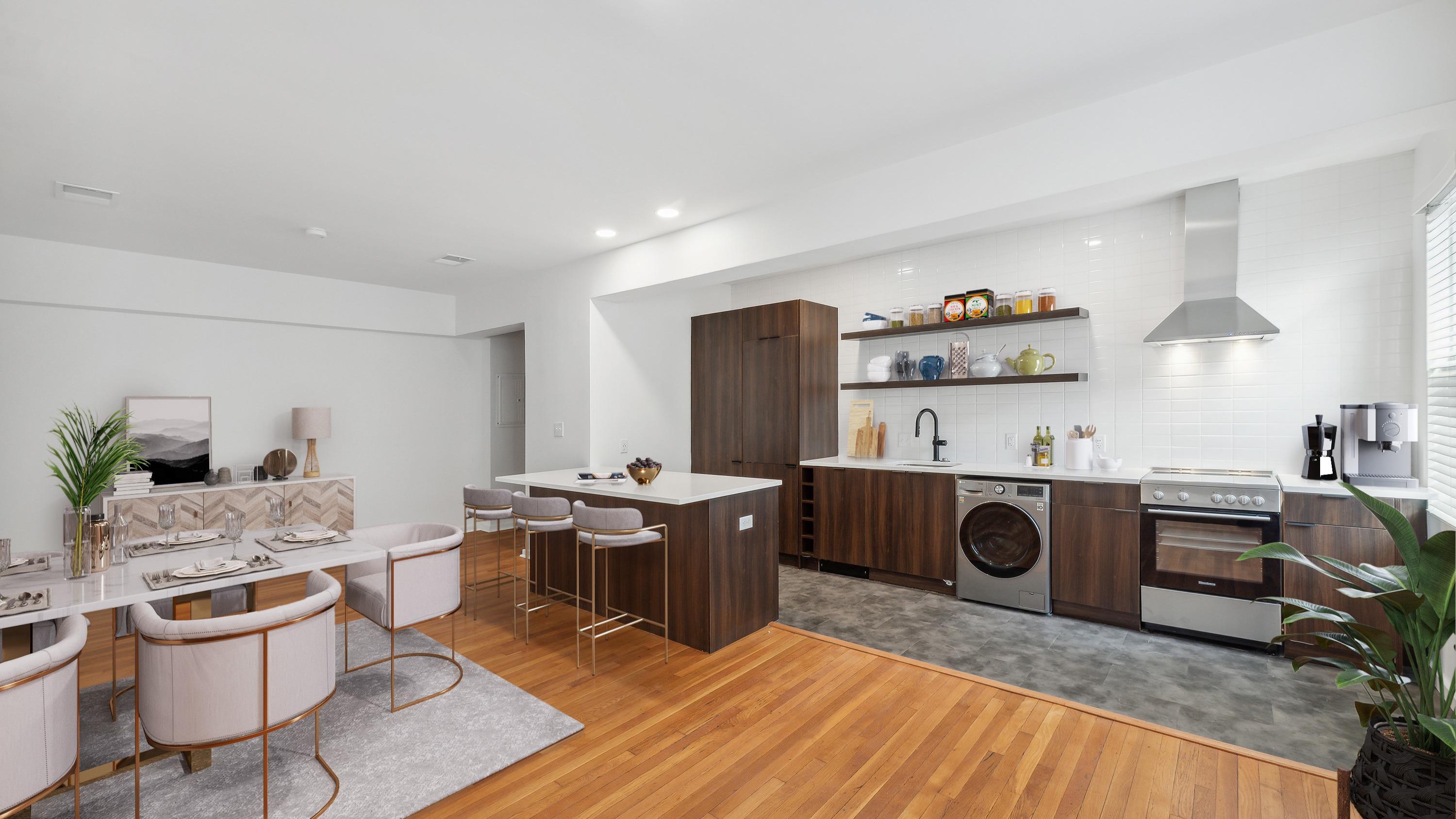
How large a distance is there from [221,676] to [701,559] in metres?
2.09

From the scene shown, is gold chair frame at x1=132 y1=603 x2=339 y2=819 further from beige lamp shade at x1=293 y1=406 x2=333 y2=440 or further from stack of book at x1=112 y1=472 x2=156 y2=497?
beige lamp shade at x1=293 y1=406 x2=333 y2=440

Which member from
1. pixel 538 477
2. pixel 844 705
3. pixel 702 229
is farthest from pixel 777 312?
pixel 844 705

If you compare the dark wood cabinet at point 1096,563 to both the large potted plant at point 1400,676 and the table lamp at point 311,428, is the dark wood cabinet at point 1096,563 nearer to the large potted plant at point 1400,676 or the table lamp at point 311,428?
the large potted plant at point 1400,676

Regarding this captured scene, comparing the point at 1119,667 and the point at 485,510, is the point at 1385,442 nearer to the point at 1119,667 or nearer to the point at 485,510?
the point at 1119,667

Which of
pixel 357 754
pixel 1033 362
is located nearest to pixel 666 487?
pixel 357 754

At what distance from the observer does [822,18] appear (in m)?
2.22

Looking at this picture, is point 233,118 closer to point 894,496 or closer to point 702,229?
point 702,229

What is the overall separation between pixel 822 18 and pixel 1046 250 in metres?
3.03

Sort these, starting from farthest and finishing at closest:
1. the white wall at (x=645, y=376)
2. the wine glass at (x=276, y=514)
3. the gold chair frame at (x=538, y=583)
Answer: the white wall at (x=645, y=376) < the gold chair frame at (x=538, y=583) < the wine glass at (x=276, y=514)

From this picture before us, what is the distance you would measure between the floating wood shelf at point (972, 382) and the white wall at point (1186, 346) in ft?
0.42

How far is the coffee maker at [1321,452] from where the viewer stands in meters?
3.38

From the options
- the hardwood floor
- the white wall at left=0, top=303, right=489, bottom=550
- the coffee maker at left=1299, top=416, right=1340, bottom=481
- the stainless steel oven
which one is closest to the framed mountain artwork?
the white wall at left=0, top=303, right=489, bottom=550

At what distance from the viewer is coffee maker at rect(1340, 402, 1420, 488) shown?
3.17 meters

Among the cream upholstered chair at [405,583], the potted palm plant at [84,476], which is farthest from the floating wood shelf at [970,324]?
the potted palm plant at [84,476]
